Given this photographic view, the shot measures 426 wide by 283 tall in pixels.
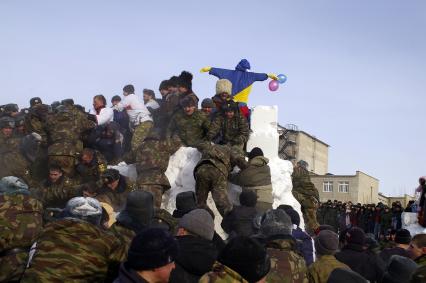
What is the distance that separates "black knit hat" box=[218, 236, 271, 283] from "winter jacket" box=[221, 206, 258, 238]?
4035 mm

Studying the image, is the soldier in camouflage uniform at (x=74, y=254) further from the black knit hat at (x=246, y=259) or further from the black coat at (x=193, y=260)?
Result: the black knit hat at (x=246, y=259)

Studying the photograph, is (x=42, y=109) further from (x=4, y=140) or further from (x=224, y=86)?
(x=224, y=86)

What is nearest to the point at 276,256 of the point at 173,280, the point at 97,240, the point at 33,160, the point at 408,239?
the point at 173,280

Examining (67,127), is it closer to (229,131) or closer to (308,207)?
(229,131)

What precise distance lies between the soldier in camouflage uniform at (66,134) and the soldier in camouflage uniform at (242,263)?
19.9 feet

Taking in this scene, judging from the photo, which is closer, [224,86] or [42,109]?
[42,109]

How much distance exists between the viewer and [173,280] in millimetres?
3896

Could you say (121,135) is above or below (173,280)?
above

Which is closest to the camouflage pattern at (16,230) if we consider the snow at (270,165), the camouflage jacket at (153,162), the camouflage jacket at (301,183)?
the camouflage jacket at (153,162)

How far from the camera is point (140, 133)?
10578 millimetres

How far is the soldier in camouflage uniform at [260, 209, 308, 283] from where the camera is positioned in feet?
14.6

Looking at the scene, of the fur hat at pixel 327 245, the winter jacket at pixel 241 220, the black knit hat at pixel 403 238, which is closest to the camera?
the fur hat at pixel 327 245

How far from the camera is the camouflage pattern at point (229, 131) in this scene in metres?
10.5

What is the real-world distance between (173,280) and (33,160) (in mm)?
6409
